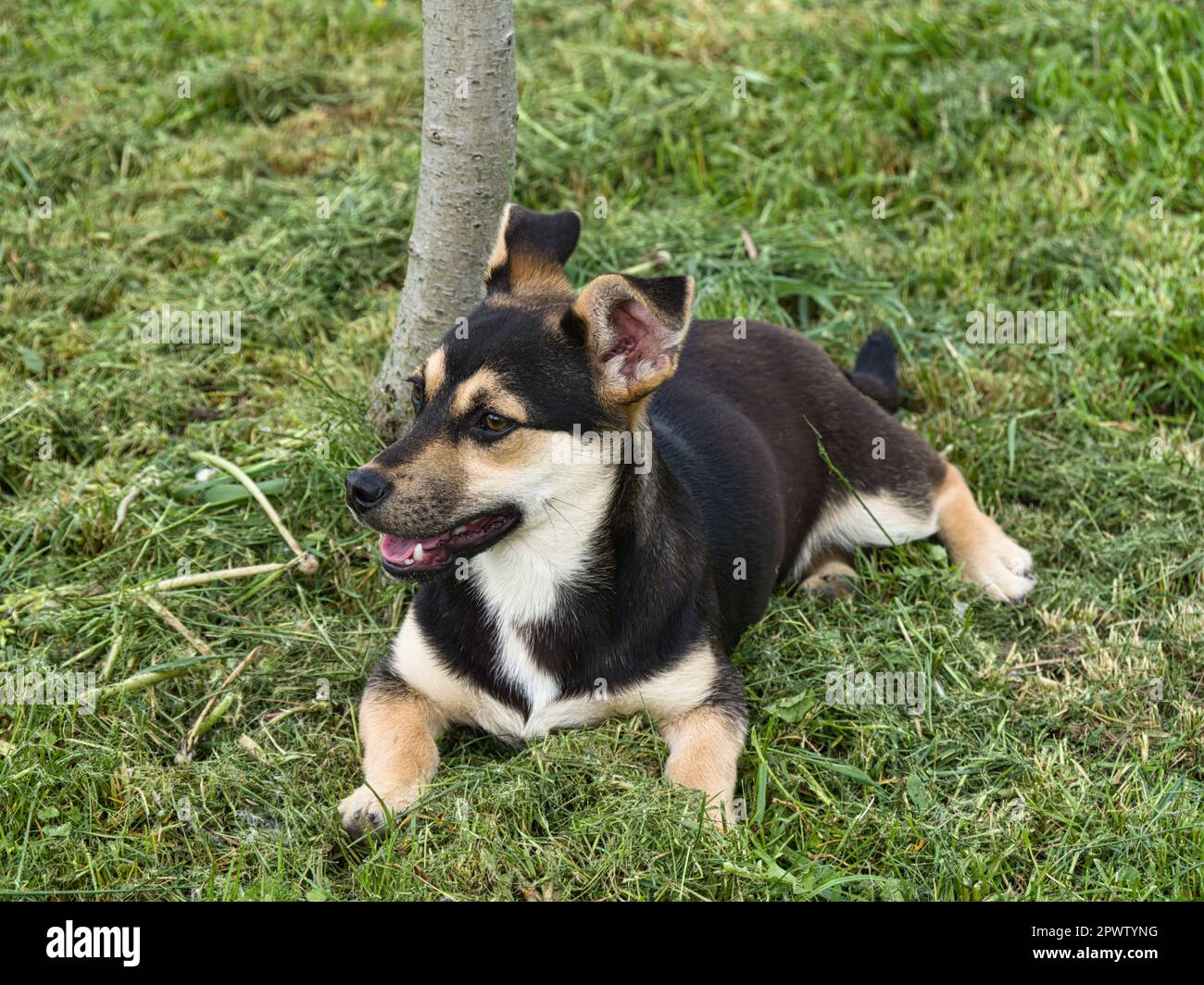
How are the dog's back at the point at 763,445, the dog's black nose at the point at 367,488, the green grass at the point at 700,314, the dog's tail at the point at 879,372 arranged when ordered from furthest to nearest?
the dog's tail at the point at 879,372 < the dog's back at the point at 763,445 < the green grass at the point at 700,314 < the dog's black nose at the point at 367,488

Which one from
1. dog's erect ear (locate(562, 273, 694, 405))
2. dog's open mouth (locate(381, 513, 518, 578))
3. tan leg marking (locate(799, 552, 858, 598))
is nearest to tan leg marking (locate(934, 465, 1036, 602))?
tan leg marking (locate(799, 552, 858, 598))

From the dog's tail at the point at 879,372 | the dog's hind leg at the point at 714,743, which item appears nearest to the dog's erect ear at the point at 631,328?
the dog's hind leg at the point at 714,743

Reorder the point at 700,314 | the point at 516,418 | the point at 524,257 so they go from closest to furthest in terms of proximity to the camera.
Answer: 1. the point at 516,418
2. the point at 524,257
3. the point at 700,314

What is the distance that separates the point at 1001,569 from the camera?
18.9 ft

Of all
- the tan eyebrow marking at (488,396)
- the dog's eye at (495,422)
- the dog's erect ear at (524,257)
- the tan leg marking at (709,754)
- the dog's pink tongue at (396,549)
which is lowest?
the tan leg marking at (709,754)

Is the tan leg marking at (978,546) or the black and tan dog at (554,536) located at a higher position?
the black and tan dog at (554,536)

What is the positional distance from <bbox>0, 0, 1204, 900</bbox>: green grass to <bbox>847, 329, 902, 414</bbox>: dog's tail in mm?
327

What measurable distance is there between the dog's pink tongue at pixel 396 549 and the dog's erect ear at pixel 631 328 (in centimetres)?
80

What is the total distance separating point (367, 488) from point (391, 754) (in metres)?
0.93

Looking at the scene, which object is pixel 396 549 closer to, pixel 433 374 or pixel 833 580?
pixel 433 374

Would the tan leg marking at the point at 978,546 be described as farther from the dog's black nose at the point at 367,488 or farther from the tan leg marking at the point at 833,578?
the dog's black nose at the point at 367,488

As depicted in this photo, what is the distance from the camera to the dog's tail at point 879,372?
20.9ft

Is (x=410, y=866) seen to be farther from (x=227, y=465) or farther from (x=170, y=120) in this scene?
(x=170, y=120)

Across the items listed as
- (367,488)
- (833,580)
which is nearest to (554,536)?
(367,488)
